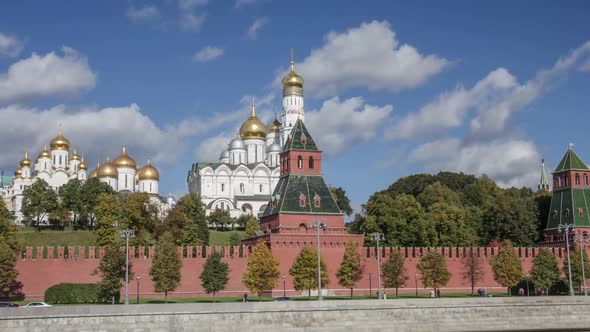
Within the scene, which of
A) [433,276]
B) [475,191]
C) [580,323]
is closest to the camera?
[580,323]

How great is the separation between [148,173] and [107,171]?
19.7 feet

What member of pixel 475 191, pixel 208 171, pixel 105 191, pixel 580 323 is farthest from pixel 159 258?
pixel 208 171

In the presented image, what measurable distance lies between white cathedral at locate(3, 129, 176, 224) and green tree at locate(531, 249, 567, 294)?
61583 millimetres

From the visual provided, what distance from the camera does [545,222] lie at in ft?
261

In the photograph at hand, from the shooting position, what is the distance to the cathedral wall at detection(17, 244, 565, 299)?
5922 cm

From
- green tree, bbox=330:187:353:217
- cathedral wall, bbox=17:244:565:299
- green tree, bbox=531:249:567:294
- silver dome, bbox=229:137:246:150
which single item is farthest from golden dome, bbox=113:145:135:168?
green tree, bbox=531:249:567:294

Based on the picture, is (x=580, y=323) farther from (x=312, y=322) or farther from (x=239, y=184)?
(x=239, y=184)

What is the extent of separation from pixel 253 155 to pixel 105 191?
28.6 meters

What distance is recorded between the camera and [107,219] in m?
76.3

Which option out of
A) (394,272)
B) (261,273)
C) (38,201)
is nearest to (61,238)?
(38,201)

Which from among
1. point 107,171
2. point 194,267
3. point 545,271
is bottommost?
point 545,271

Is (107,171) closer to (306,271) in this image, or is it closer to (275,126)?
(275,126)

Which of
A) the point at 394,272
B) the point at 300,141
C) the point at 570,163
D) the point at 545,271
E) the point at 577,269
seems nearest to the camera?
the point at 394,272

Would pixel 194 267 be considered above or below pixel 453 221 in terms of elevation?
below
